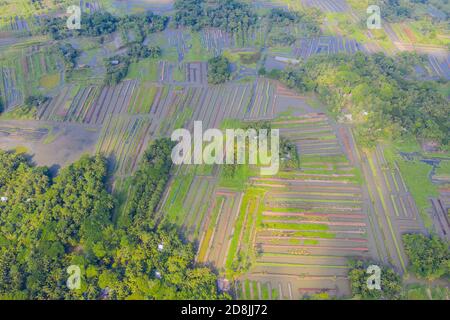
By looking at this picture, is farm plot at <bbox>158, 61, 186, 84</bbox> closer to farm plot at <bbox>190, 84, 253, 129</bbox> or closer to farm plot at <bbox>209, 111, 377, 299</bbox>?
farm plot at <bbox>190, 84, 253, 129</bbox>

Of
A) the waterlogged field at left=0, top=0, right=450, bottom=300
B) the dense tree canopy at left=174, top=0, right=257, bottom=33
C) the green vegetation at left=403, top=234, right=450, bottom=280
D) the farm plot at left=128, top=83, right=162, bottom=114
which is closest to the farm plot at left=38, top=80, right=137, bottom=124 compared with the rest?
the waterlogged field at left=0, top=0, right=450, bottom=300

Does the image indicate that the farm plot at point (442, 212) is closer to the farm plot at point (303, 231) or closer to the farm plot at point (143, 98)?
the farm plot at point (303, 231)

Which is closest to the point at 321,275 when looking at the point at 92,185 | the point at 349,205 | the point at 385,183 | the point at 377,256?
the point at 377,256

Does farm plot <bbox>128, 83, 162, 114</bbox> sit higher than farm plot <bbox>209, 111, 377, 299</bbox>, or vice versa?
farm plot <bbox>128, 83, 162, 114</bbox>

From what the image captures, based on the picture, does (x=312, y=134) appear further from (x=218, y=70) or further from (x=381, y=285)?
(x=381, y=285)

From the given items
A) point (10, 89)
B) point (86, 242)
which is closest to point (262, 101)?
point (86, 242)
